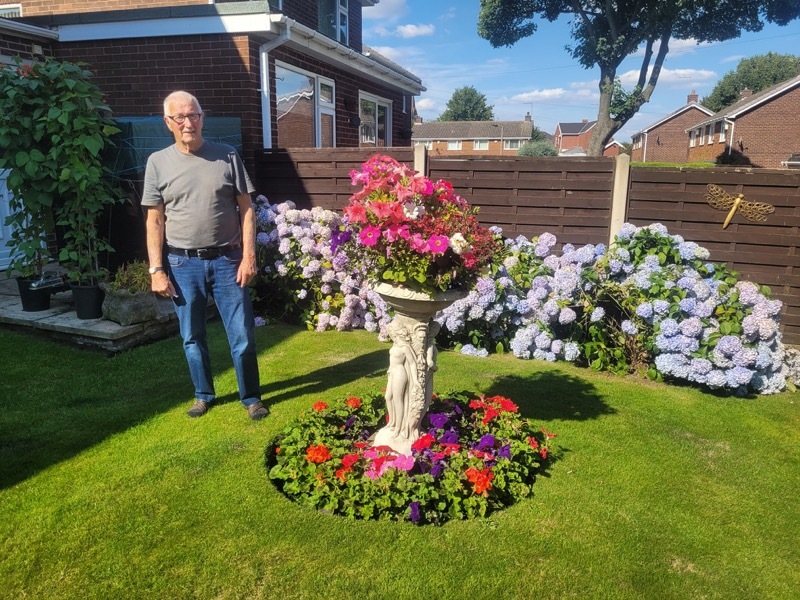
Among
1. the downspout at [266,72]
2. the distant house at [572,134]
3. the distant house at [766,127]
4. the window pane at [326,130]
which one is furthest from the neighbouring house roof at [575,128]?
the downspout at [266,72]

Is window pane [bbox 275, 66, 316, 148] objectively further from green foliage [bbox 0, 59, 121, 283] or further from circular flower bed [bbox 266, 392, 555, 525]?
circular flower bed [bbox 266, 392, 555, 525]

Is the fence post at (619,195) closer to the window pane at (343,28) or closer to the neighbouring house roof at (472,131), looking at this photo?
the window pane at (343,28)

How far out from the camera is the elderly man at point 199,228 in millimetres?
3525

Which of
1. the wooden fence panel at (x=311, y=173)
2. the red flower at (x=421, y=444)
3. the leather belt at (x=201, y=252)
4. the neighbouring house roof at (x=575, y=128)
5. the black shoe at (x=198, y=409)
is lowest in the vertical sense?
the black shoe at (x=198, y=409)

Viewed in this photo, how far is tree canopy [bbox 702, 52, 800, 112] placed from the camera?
6656 centimetres

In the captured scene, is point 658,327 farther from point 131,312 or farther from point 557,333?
point 131,312

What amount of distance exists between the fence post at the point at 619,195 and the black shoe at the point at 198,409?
438 cm

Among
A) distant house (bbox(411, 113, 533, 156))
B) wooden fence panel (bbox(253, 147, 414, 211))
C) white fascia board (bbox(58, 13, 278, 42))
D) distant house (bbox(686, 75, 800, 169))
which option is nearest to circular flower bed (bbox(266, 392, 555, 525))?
→ wooden fence panel (bbox(253, 147, 414, 211))

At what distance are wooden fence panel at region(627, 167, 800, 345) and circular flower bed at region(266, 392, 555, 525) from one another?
355cm

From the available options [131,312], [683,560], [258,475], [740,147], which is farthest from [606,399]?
[740,147]

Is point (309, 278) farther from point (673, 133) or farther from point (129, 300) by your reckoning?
point (673, 133)

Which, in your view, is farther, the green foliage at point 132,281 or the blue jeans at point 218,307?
the green foliage at point 132,281

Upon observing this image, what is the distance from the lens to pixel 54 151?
513 centimetres

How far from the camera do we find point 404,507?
9.32ft
